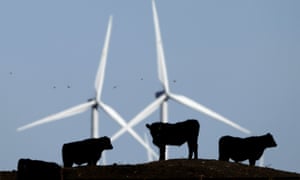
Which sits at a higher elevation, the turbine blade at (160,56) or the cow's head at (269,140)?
the turbine blade at (160,56)

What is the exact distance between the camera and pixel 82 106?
89.2 meters

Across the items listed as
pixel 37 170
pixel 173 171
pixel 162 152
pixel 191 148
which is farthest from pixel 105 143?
pixel 37 170

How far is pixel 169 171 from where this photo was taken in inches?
2205

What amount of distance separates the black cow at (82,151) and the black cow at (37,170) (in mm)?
11103

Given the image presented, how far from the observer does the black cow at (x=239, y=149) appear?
6581 cm

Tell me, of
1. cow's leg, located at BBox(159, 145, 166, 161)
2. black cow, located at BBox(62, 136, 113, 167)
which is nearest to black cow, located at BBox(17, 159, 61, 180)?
black cow, located at BBox(62, 136, 113, 167)

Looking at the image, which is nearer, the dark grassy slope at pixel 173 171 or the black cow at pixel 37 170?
the black cow at pixel 37 170

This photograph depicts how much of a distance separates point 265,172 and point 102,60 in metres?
31.0

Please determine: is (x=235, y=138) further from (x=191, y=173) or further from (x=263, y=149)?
(x=191, y=173)

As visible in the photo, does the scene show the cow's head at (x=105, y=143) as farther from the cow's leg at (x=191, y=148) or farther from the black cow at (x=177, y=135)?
the cow's leg at (x=191, y=148)

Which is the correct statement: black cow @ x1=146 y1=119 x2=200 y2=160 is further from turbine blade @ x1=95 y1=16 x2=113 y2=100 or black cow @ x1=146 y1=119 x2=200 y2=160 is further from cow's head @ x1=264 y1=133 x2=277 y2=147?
turbine blade @ x1=95 y1=16 x2=113 y2=100

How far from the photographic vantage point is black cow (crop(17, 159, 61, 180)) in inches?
2064

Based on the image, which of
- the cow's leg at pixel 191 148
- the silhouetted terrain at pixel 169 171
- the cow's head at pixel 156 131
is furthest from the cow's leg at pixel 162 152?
the silhouetted terrain at pixel 169 171

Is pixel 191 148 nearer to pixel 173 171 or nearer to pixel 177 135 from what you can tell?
pixel 177 135
